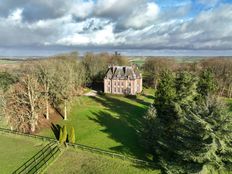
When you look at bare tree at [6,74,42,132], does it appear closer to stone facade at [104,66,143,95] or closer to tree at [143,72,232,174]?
tree at [143,72,232,174]

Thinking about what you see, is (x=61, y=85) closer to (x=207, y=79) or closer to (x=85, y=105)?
(x=85, y=105)

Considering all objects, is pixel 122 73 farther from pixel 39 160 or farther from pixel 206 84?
pixel 39 160

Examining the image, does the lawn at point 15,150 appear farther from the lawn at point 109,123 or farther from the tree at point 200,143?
the tree at point 200,143

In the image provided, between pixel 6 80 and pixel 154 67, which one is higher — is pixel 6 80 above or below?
below

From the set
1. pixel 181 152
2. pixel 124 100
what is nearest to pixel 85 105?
pixel 124 100

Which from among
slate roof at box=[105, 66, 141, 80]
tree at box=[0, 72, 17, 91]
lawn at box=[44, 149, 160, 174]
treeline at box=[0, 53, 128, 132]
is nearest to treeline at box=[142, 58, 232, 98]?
slate roof at box=[105, 66, 141, 80]

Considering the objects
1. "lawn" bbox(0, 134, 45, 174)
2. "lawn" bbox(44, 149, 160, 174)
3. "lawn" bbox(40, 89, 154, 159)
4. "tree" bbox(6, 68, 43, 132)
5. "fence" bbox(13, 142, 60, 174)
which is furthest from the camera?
"tree" bbox(6, 68, 43, 132)

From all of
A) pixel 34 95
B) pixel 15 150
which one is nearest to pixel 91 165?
pixel 15 150
